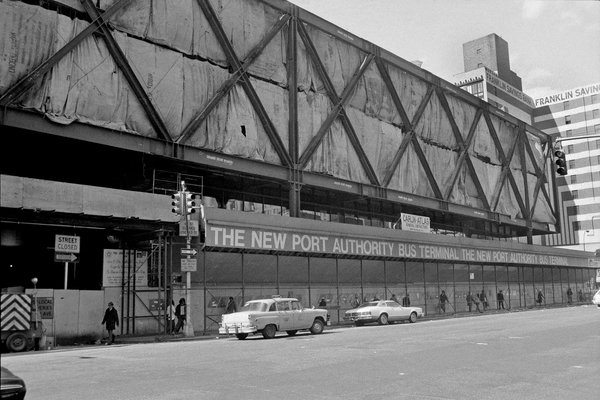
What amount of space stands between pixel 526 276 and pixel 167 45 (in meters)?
43.6

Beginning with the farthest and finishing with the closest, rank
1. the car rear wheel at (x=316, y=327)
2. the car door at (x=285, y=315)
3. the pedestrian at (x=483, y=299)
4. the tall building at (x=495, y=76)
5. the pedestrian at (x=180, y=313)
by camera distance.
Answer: the tall building at (x=495, y=76), the pedestrian at (x=483, y=299), the pedestrian at (x=180, y=313), the car rear wheel at (x=316, y=327), the car door at (x=285, y=315)

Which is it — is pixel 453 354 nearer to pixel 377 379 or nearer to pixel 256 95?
pixel 377 379

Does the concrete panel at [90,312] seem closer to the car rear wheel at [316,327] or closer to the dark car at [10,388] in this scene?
the car rear wheel at [316,327]

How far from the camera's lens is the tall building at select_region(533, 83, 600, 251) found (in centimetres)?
11788

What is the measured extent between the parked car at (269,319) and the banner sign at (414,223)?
68.2 ft

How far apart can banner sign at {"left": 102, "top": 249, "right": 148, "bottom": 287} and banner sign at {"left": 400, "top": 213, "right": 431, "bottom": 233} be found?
21427 millimetres

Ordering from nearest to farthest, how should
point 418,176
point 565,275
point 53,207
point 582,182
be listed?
1. point 53,207
2. point 418,176
3. point 565,275
4. point 582,182

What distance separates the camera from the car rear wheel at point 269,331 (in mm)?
22188

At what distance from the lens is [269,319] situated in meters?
22.3

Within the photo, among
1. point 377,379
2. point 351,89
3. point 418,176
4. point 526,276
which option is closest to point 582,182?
point 526,276

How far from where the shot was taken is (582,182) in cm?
11975

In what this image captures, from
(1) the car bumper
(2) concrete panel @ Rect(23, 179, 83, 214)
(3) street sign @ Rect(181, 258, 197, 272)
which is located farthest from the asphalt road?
(2) concrete panel @ Rect(23, 179, 83, 214)

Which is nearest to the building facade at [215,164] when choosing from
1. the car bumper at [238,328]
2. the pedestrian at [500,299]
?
the pedestrian at [500,299]

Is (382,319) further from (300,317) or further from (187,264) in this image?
(187,264)
